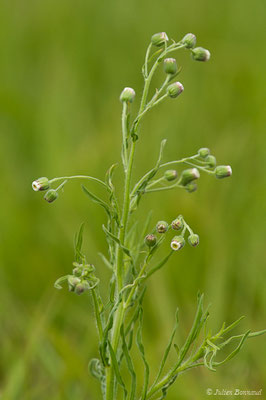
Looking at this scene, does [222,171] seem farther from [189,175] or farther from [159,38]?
[159,38]

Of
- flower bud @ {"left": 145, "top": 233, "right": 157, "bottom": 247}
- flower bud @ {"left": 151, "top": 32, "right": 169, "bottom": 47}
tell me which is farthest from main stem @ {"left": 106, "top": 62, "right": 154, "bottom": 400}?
flower bud @ {"left": 151, "top": 32, "right": 169, "bottom": 47}

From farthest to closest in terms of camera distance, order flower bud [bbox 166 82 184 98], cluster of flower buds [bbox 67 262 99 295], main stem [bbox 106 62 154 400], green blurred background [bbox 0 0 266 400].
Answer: green blurred background [bbox 0 0 266 400] < flower bud [bbox 166 82 184 98] < main stem [bbox 106 62 154 400] < cluster of flower buds [bbox 67 262 99 295]

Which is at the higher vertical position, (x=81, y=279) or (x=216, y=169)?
(x=216, y=169)

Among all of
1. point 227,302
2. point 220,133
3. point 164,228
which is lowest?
point 227,302

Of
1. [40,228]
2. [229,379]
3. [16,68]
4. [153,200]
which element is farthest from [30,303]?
[16,68]

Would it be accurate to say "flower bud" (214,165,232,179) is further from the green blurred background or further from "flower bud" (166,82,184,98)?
the green blurred background

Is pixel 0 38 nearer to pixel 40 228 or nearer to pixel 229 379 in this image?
pixel 40 228

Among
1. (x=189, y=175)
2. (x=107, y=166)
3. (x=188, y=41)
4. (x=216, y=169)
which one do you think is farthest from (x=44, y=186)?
(x=107, y=166)
